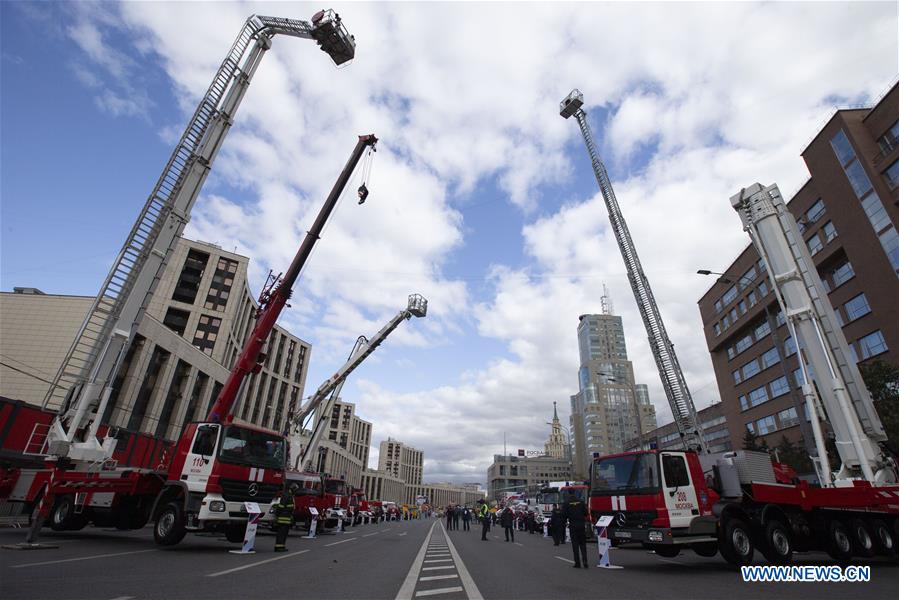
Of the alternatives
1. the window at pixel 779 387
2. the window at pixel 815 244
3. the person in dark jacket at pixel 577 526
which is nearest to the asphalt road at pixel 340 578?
the person in dark jacket at pixel 577 526

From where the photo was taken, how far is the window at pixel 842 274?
34463mm

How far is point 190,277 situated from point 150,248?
43.3 m

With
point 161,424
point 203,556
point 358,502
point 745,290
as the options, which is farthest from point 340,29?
point 745,290

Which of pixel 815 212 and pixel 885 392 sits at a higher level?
pixel 815 212

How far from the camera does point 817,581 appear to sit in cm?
877

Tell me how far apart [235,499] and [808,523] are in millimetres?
14078

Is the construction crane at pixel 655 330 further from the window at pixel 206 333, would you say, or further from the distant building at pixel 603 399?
the distant building at pixel 603 399

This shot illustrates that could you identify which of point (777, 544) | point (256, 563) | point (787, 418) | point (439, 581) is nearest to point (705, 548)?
point (777, 544)

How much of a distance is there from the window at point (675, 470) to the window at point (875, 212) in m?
32.9

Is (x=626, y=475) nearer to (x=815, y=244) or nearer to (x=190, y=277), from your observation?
(x=815, y=244)

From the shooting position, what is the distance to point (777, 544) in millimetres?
9852

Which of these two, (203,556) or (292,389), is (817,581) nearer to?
(203,556)

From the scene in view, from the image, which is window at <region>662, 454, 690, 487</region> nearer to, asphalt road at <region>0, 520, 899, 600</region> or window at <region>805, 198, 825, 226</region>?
asphalt road at <region>0, 520, 899, 600</region>

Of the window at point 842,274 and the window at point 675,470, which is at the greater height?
the window at point 842,274
